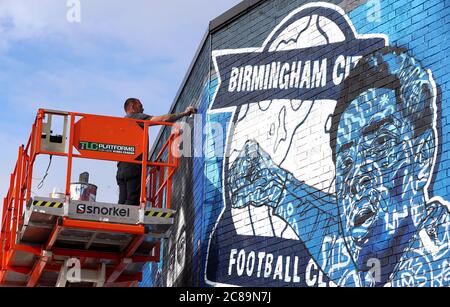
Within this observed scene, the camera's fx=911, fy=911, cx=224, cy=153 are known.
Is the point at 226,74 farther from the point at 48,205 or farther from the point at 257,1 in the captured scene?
the point at 48,205

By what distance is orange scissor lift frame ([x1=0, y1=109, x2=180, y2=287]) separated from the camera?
15.0m

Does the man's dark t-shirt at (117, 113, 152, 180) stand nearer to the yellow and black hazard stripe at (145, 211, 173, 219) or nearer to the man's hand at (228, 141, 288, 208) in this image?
the yellow and black hazard stripe at (145, 211, 173, 219)

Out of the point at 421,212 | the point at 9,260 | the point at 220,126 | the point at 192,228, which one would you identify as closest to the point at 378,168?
the point at 421,212

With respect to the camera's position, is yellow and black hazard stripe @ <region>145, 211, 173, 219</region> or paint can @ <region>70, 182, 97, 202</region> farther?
paint can @ <region>70, 182, 97, 202</region>

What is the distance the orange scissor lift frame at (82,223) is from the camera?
1496 cm

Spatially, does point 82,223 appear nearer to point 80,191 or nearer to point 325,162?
point 80,191

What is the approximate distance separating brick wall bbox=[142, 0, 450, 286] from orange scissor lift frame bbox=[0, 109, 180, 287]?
1.26 metres

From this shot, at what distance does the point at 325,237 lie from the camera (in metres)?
13.8

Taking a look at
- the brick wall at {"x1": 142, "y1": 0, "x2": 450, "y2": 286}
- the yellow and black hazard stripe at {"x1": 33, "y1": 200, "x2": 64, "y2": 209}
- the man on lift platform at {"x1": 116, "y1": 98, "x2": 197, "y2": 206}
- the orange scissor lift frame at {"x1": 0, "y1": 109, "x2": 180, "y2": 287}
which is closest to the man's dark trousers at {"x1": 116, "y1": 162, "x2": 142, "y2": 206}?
A: the man on lift platform at {"x1": 116, "y1": 98, "x2": 197, "y2": 206}

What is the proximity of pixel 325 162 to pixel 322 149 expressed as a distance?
9.2 inches

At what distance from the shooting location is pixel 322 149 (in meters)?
14.3

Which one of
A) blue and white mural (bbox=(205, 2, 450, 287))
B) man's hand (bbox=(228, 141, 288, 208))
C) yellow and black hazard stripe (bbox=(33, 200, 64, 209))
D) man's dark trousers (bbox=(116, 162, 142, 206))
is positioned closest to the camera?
blue and white mural (bbox=(205, 2, 450, 287))

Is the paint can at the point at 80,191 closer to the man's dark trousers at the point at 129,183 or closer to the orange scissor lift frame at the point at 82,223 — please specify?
the orange scissor lift frame at the point at 82,223

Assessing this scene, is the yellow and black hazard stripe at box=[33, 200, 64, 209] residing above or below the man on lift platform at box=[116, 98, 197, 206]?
below
